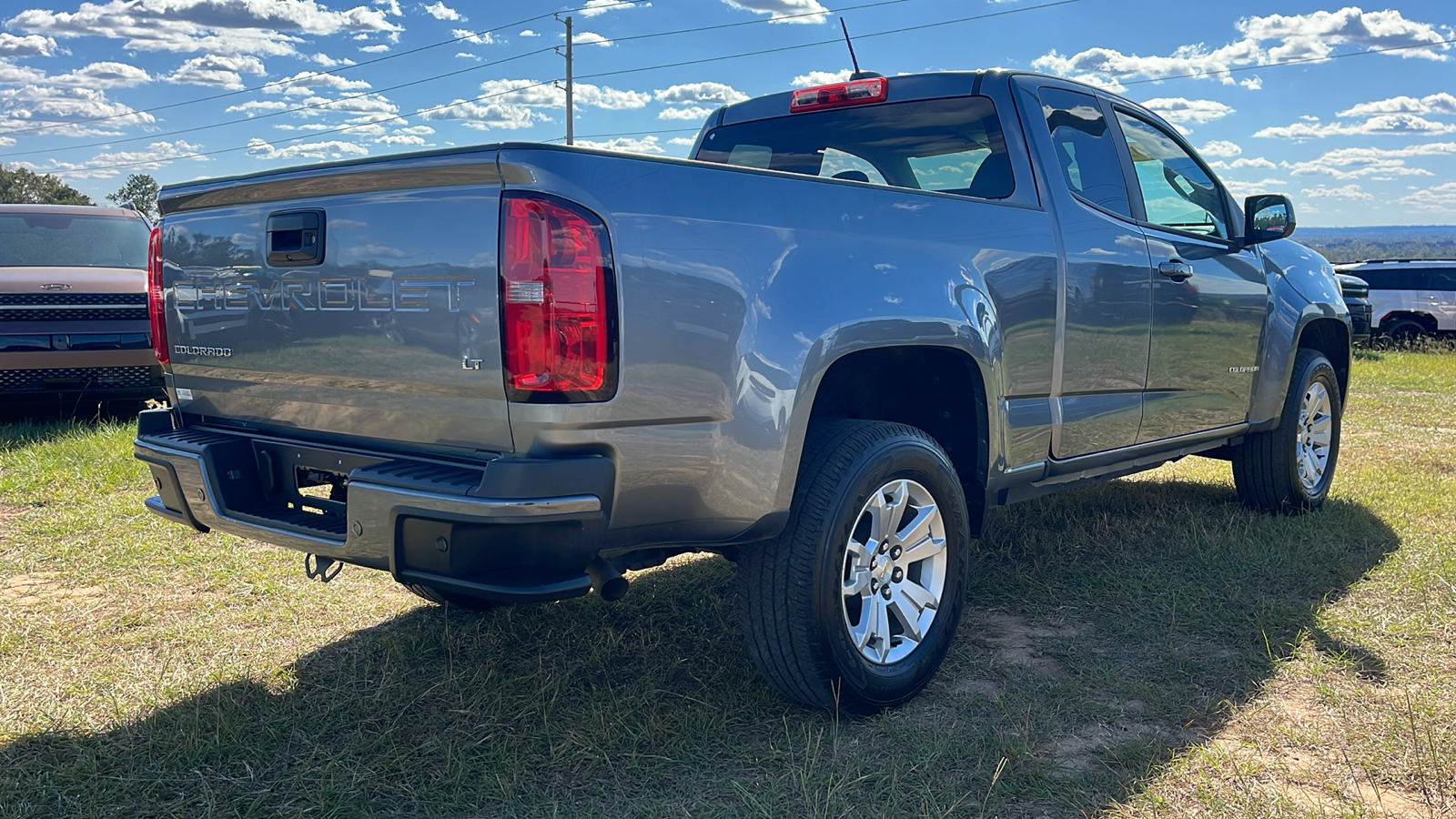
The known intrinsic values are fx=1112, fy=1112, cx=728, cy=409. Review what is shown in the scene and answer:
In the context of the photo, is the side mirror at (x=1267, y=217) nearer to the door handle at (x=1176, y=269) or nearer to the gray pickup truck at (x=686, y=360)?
the door handle at (x=1176, y=269)

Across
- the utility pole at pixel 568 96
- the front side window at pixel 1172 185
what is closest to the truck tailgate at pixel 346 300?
the front side window at pixel 1172 185

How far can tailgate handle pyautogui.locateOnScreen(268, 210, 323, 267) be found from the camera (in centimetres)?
284

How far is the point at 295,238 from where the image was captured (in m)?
2.89

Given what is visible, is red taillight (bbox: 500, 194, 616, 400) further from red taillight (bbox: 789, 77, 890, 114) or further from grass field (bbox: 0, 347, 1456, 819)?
red taillight (bbox: 789, 77, 890, 114)

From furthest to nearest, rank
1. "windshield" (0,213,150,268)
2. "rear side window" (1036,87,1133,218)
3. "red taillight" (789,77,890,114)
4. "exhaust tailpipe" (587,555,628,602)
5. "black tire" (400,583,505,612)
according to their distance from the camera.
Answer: "windshield" (0,213,150,268) < "red taillight" (789,77,890,114) < "rear side window" (1036,87,1133,218) < "black tire" (400,583,505,612) < "exhaust tailpipe" (587,555,628,602)

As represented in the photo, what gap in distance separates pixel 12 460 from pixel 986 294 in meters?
6.22

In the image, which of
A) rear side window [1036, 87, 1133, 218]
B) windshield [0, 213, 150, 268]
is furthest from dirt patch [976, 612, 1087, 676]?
windshield [0, 213, 150, 268]

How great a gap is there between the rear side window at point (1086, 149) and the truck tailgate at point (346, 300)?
97.1 inches

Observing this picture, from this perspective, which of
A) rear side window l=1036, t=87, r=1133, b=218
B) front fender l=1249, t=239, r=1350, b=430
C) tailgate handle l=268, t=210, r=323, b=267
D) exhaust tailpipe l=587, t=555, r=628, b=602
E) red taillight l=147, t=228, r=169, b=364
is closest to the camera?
exhaust tailpipe l=587, t=555, r=628, b=602

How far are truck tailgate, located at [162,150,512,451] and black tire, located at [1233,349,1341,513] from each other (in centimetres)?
429

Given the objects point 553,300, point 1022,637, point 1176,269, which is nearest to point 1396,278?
point 1176,269

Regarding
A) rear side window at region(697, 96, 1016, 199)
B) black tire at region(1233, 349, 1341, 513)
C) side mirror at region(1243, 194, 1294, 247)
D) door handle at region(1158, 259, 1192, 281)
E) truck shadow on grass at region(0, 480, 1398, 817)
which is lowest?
truck shadow on grass at region(0, 480, 1398, 817)

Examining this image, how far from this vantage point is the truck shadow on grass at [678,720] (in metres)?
2.71

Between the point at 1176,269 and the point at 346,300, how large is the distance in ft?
10.7
